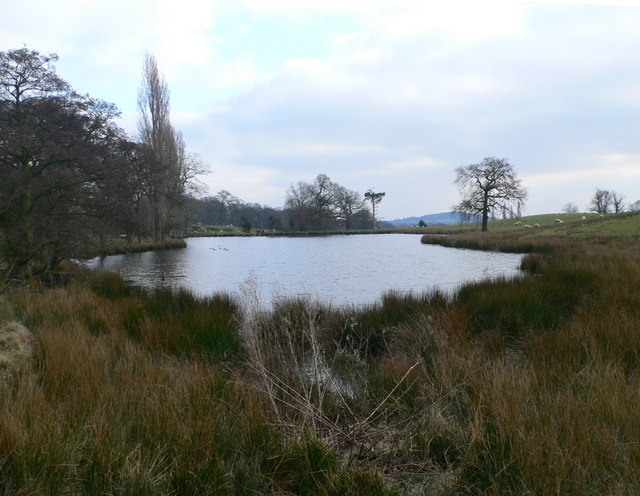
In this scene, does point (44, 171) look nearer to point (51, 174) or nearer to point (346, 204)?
Answer: point (51, 174)

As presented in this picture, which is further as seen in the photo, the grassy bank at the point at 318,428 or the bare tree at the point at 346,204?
the bare tree at the point at 346,204

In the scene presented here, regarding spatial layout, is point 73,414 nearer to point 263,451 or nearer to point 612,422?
point 263,451

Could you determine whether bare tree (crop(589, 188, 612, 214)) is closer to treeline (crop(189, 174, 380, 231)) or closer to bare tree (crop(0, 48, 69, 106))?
treeline (crop(189, 174, 380, 231))

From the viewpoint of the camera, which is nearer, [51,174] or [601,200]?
[51,174]

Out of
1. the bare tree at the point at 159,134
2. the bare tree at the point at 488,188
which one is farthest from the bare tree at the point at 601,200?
the bare tree at the point at 159,134

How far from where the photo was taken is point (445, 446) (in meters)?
2.77

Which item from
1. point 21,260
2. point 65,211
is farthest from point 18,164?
point 21,260

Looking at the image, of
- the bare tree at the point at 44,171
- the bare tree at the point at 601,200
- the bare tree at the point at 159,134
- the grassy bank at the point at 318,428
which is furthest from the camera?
the bare tree at the point at 601,200

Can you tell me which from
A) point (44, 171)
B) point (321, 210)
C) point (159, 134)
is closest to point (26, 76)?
point (44, 171)

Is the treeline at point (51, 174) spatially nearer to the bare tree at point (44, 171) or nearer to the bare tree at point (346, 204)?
the bare tree at point (44, 171)

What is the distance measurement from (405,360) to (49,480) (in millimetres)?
3008

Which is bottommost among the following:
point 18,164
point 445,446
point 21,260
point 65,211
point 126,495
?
point 445,446

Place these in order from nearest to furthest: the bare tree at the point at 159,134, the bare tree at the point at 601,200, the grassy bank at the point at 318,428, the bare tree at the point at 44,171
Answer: the grassy bank at the point at 318,428 < the bare tree at the point at 44,171 < the bare tree at the point at 159,134 < the bare tree at the point at 601,200

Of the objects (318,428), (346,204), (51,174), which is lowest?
(318,428)
